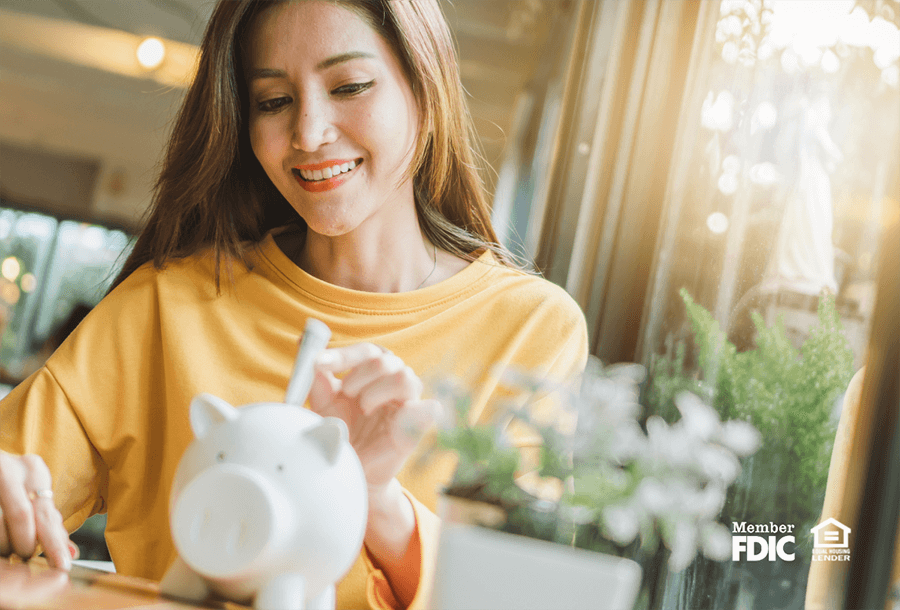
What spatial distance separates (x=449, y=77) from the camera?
1.07 meters

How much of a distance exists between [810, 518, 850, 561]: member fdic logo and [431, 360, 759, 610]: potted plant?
990mm

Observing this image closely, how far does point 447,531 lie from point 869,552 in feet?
3.89

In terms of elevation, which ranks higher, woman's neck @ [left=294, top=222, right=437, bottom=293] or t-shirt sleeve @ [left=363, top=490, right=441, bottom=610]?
woman's neck @ [left=294, top=222, right=437, bottom=293]

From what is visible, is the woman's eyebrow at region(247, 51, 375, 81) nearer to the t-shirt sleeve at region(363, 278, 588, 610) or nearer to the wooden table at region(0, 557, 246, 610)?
the t-shirt sleeve at region(363, 278, 588, 610)

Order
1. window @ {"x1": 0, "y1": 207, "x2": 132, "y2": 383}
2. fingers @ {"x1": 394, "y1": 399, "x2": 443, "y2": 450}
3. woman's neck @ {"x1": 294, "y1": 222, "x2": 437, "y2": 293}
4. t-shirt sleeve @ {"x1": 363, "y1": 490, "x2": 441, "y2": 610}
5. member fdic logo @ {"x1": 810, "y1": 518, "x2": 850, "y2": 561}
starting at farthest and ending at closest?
window @ {"x1": 0, "y1": 207, "x2": 132, "y2": 383} → member fdic logo @ {"x1": 810, "y1": 518, "x2": 850, "y2": 561} → woman's neck @ {"x1": 294, "y1": 222, "x2": 437, "y2": 293} → t-shirt sleeve @ {"x1": 363, "y1": 490, "x2": 441, "y2": 610} → fingers @ {"x1": 394, "y1": 399, "x2": 443, "y2": 450}

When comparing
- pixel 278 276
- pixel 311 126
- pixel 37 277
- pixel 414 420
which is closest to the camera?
pixel 414 420

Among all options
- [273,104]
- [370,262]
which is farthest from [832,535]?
[273,104]

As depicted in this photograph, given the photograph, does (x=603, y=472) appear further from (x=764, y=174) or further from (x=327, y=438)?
(x=764, y=174)

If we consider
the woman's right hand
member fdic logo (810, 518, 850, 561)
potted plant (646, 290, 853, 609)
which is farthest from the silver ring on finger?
member fdic logo (810, 518, 850, 561)

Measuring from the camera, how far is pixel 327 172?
0.98 m

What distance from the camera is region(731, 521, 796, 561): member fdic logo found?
48.8 inches

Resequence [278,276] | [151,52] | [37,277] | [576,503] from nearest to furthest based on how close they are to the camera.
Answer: [576,503], [278,276], [37,277], [151,52]

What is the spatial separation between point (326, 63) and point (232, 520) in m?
0.66

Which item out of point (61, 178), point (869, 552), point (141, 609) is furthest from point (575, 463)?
point (61, 178)
